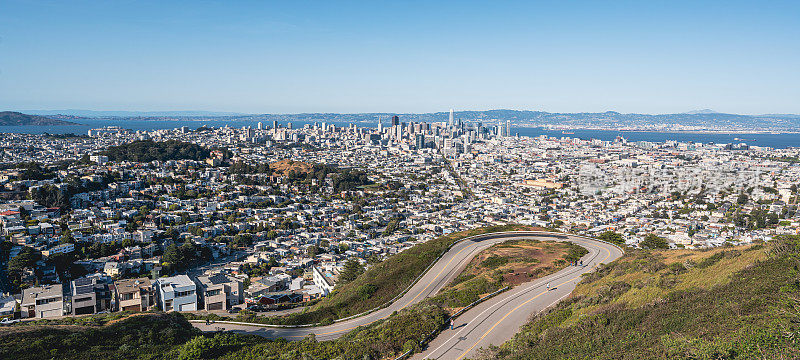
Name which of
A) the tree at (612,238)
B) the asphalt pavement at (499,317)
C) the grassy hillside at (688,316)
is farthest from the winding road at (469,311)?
the tree at (612,238)

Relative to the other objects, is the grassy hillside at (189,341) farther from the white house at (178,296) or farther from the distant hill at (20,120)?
the distant hill at (20,120)

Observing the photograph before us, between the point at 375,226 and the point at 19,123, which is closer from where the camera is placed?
the point at 375,226

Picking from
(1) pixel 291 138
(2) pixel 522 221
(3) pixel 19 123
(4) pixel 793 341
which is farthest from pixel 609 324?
(3) pixel 19 123

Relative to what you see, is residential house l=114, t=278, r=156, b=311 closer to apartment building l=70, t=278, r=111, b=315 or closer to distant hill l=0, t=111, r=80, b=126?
apartment building l=70, t=278, r=111, b=315

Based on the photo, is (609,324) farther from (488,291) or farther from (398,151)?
(398,151)

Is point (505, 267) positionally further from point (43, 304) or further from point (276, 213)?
point (276, 213)

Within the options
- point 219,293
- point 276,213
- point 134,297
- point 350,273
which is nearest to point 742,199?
point 350,273
